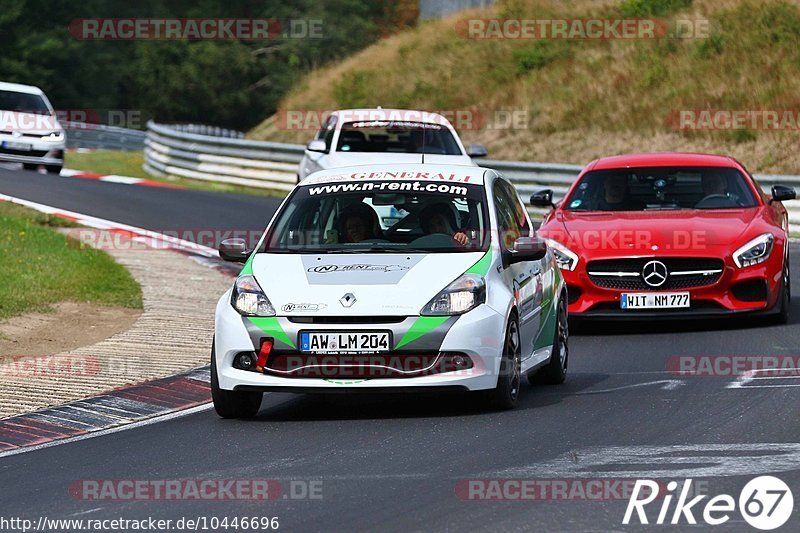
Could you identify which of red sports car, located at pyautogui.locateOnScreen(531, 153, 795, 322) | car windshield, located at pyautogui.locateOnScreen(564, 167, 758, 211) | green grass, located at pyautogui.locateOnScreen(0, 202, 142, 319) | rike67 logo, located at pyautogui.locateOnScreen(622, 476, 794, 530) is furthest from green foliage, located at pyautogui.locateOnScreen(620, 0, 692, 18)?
rike67 logo, located at pyautogui.locateOnScreen(622, 476, 794, 530)

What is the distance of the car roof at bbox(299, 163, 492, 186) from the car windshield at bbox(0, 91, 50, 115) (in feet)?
69.3

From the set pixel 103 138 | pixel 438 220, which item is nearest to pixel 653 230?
pixel 438 220

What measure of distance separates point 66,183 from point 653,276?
52.0ft

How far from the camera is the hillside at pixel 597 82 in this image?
32.8 metres

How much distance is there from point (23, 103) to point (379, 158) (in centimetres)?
1236

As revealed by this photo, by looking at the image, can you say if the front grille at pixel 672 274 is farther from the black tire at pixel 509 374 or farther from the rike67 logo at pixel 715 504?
the rike67 logo at pixel 715 504

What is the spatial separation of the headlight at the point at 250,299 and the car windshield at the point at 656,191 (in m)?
5.72

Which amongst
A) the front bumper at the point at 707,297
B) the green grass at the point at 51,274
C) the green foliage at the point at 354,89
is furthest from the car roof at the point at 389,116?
the green foliage at the point at 354,89

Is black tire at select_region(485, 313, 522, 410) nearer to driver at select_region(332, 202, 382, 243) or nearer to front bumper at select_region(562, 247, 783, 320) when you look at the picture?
driver at select_region(332, 202, 382, 243)

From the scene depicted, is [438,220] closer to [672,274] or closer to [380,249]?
[380,249]

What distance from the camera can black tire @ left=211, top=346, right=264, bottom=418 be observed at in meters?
9.94

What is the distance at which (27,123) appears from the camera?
30859 millimetres

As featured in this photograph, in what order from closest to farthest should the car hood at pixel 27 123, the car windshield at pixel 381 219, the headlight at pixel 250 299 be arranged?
the headlight at pixel 250 299, the car windshield at pixel 381 219, the car hood at pixel 27 123

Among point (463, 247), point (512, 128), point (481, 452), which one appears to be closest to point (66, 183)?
point (512, 128)
